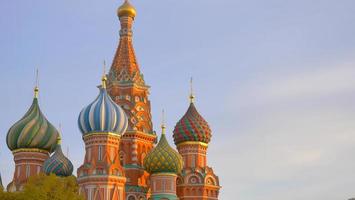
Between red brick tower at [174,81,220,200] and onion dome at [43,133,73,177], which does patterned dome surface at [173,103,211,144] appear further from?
onion dome at [43,133,73,177]

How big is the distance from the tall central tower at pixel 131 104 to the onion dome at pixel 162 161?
6.58ft

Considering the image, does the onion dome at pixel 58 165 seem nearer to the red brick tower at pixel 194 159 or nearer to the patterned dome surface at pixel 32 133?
the patterned dome surface at pixel 32 133

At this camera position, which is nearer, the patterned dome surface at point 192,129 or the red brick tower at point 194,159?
the red brick tower at point 194,159

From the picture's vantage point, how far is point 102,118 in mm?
39125

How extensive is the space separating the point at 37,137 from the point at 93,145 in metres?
7.60

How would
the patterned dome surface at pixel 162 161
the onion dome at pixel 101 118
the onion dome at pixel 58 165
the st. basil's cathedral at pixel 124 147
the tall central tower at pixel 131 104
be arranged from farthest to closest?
the tall central tower at pixel 131 104
the onion dome at pixel 58 165
the patterned dome surface at pixel 162 161
the onion dome at pixel 101 118
the st. basil's cathedral at pixel 124 147

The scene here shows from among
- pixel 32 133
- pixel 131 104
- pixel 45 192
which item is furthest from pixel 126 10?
pixel 45 192

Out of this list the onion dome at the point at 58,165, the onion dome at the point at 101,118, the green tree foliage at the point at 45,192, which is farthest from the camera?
the onion dome at the point at 58,165

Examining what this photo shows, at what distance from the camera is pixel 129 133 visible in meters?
44.1

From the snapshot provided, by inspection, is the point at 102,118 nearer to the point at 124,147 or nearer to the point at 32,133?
the point at 124,147

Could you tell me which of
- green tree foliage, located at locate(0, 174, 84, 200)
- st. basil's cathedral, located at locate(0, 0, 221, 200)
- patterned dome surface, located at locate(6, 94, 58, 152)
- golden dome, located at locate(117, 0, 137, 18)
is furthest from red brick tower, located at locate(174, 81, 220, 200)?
green tree foliage, located at locate(0, 174, 84, 200)

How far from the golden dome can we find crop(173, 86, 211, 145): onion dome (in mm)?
8688

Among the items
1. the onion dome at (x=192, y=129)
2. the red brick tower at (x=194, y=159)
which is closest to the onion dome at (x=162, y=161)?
the red brick tower at (x=194, y=159)

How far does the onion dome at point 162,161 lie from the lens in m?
41.0
